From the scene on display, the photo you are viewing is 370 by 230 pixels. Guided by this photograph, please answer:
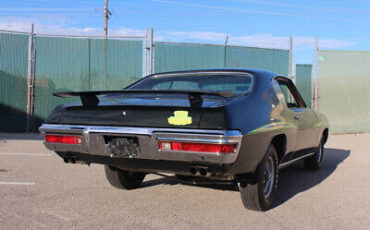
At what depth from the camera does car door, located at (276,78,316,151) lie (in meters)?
4.55

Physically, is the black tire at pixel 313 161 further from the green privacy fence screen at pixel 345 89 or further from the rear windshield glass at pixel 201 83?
the green privacy fence screen at pixel 345 89

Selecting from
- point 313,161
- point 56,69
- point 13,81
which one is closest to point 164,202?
point 313,161

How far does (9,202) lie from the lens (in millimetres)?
3814

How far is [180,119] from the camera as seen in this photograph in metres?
3.01

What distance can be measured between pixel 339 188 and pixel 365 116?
8.57 meters

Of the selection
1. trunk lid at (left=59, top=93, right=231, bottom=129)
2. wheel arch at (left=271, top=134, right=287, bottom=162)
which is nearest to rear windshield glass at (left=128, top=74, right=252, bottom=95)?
trunk lid at (left=59, top=93, right=231, bottom=129)

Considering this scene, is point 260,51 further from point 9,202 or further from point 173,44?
point 9,202

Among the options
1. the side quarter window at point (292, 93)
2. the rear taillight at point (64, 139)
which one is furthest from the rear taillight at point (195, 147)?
the side quarter window at point (292, 93)

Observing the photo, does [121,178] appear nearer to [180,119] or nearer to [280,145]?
[180,119]

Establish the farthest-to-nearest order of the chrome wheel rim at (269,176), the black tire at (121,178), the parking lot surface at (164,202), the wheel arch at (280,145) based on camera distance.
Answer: the black tire at (121,178) < the wheel arch at (280,145) < the chrome wheel rim at (269,176) < the parking lot surface at (164,202)

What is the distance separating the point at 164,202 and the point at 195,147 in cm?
124

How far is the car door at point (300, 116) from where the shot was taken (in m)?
4.55

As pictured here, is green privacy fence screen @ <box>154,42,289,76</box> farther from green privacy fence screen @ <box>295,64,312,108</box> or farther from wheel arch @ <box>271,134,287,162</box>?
wheel arch @ <box>271,134,287,162</box>

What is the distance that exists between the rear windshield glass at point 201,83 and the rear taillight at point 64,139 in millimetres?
1224
